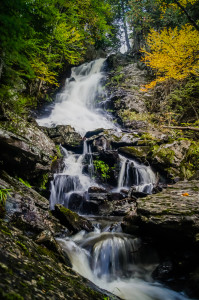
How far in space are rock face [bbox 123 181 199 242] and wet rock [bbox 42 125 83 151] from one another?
24.4 ft

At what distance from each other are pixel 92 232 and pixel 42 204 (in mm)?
1800

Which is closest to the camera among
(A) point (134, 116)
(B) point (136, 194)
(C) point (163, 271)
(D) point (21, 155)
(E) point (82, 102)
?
(C) point (163, 271)

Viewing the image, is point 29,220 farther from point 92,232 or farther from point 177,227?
point 177,227

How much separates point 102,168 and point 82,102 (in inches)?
429

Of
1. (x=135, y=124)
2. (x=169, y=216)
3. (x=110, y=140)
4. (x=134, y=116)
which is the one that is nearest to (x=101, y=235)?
(x=169, y=216)

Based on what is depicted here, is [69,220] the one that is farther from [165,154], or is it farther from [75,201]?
[165,154]

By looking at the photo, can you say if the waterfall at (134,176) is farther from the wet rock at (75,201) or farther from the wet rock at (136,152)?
the wet rock at (75,201)

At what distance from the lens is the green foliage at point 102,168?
10487 millimetres

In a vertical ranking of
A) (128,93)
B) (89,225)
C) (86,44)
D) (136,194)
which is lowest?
(89,225)

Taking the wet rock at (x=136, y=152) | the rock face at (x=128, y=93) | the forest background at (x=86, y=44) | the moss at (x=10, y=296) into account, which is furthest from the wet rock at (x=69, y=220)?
the rock face at (x=128, y=93)

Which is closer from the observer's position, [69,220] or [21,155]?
[69,220]

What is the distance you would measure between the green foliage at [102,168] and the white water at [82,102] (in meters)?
3.77

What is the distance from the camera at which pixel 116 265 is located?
170 inches

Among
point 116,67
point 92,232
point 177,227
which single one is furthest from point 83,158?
point 116,67
